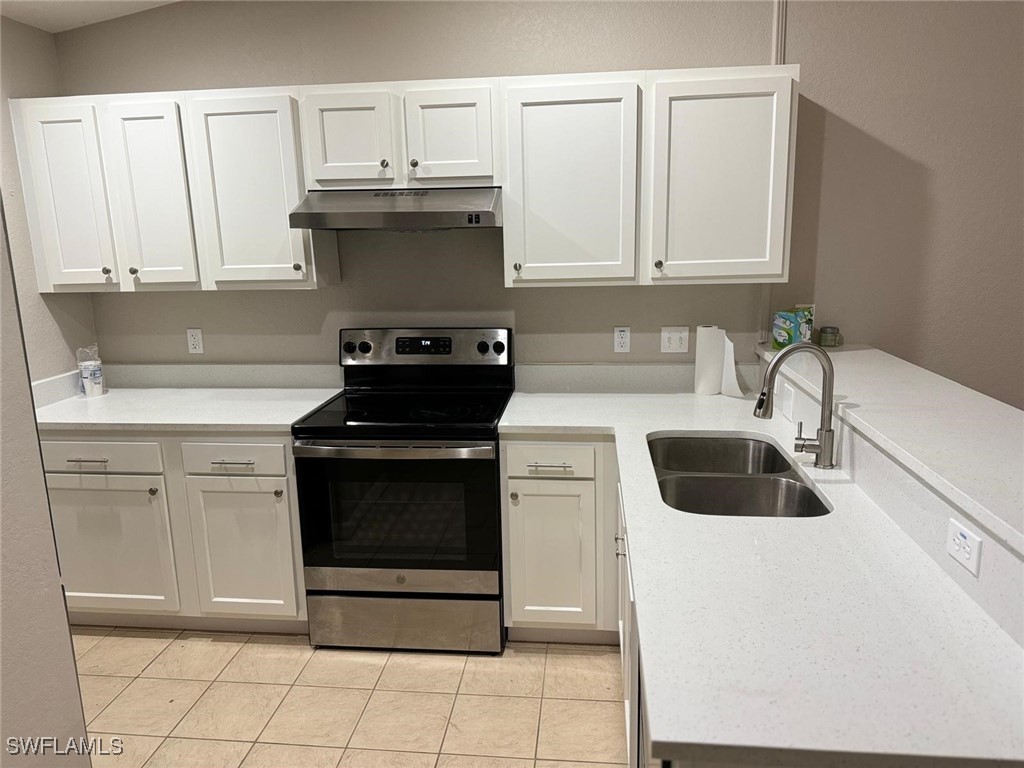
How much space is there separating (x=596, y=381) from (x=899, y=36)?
168cm

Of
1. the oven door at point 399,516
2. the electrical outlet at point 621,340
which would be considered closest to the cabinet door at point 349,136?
the oven door at point 399,516

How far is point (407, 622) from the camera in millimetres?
2617

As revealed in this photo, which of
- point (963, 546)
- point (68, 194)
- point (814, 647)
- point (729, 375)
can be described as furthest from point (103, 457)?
point (963, 546)

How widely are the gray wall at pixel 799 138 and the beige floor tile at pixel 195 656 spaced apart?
133cm

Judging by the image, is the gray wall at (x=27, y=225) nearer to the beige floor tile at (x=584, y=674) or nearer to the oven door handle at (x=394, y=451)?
the oven door handle at (x=394, y=451)

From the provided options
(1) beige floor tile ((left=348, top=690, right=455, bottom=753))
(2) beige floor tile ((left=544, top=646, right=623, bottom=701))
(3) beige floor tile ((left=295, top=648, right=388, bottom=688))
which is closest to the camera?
(1) beige floor tile ((left=348, top=690, right=455, bottom=753))

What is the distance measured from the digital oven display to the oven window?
25.1 inches

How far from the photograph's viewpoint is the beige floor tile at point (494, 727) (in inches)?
84.2

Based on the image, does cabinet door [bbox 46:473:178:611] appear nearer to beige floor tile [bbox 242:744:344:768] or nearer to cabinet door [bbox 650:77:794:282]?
beige floor tile [bbox 242:744:344:768]

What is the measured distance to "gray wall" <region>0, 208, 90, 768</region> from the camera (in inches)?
38.9

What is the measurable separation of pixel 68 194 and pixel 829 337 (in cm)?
299

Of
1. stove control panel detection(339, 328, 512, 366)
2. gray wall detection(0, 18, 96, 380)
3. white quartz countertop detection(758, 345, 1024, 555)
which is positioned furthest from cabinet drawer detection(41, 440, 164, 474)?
white quartz countertop detection(758, 345, 1024, 555)

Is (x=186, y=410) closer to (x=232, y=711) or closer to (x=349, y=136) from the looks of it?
(x=232, y=711)

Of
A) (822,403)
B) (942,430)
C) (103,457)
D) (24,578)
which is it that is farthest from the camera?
(103,457)
